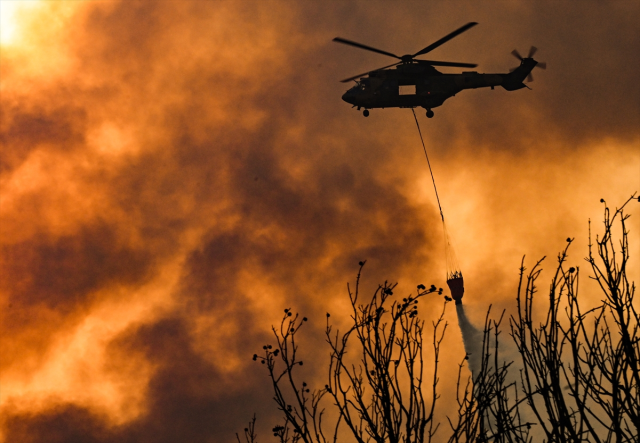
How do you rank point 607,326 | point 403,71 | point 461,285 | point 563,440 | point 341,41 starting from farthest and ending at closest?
1. point 461,285
2. point 403,71
3. point 341,41
4. point 607,326
5. point 563,440

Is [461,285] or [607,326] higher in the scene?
[461,285]

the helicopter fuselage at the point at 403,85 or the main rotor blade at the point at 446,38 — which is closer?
the main rotor blade at the point at 446,38

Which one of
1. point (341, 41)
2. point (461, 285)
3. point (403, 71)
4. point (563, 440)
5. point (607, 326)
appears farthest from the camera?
point (461, 285)

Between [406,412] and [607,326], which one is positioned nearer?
[406,412]

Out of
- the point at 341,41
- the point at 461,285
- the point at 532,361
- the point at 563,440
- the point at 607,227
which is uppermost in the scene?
the point at 461,285

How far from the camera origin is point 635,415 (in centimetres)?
1388

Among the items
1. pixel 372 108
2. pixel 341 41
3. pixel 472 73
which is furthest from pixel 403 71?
pixel 341 41

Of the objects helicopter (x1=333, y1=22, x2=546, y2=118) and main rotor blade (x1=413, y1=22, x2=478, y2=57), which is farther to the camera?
helicopter (x1=333, y1=22, x2=546, y2=118)

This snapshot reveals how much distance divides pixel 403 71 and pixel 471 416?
146 feet

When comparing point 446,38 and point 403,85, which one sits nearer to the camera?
point 446,38

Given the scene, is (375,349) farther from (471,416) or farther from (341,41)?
(341,41)

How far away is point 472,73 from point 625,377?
49.3 meters

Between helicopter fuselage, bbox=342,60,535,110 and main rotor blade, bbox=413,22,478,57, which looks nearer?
main rotor blade, bbox=413,22,478,57

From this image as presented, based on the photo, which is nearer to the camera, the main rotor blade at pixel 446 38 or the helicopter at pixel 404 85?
the main rotor blade at pixel 446 38
